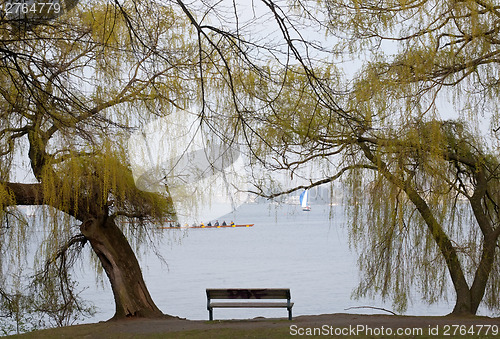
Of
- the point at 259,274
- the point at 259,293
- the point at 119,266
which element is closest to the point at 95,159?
the point at 119,266

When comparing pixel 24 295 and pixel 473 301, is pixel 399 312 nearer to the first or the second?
pixel 473 301

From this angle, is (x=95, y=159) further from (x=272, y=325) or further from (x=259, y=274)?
(x=259, y=274)

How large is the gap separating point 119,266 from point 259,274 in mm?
18666

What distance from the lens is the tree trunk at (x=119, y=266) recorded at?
27.8 feet

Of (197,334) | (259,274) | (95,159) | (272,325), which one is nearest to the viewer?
(197,334)

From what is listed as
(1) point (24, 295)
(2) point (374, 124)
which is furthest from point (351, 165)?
(1) point (24, 295)

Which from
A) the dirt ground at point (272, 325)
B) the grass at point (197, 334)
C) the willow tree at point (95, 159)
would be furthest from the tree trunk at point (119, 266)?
the grass at point (197, 334)

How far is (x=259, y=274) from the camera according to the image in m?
26.9

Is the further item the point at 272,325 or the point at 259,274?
the point at 259,274

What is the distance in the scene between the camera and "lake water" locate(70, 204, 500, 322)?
1587 cm

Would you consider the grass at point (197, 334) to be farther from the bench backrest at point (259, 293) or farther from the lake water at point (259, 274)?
the lake water at point (259, 274)

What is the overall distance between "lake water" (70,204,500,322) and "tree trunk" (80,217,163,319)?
310mm

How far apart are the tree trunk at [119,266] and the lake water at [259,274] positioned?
31 cm

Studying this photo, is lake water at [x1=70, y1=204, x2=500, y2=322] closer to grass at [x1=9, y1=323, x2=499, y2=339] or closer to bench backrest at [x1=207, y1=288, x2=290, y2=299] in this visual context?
bench backrest at [x1=207, y1=288, x2=290, y2=299]
